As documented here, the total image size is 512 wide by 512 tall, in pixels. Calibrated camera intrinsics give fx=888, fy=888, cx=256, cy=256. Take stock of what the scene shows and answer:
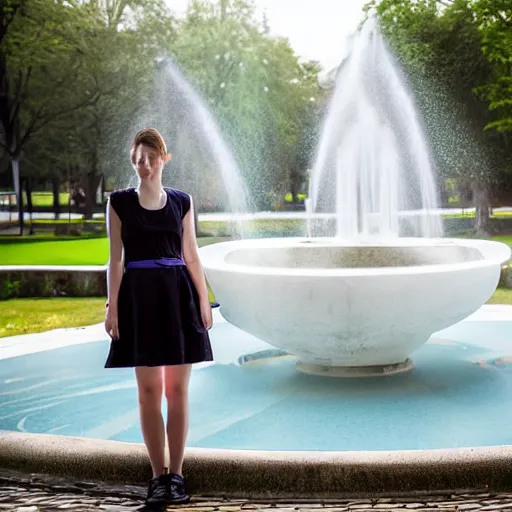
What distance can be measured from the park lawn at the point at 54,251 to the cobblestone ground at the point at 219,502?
506 inches

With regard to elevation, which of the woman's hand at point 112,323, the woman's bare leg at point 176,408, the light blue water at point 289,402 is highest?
the woman's hand at point 112,323

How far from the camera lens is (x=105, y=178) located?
20719 mm

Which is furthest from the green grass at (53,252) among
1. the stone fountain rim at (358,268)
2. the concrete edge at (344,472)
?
the concrete edge at (344,472)

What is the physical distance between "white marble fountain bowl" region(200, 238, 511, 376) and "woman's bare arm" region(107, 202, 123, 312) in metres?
1.31

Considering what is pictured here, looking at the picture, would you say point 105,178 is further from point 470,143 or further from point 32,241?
point 470,143

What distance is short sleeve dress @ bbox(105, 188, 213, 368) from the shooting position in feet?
8.29

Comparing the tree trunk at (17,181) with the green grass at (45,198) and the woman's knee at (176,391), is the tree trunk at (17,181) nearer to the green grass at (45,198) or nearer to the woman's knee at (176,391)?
the green grass at (45,198)

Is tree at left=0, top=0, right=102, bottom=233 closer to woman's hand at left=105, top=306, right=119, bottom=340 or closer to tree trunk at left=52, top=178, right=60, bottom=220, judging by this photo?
tree trunk at left=52, top=178, right=60, bottom=220

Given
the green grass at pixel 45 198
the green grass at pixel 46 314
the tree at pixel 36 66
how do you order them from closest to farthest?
the green grass at pixel 46 314, the tree at pixel 36 66, the green grass at pixel 45 198

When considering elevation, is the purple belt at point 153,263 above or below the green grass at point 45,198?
below

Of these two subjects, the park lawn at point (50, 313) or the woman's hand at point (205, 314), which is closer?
the woman's hand at point (205, 314)

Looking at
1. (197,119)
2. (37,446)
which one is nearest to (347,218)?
(37,446)

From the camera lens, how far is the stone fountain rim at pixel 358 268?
12.3 feet

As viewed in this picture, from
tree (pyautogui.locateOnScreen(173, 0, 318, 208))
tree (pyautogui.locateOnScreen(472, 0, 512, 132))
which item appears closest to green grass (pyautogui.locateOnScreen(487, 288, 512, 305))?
tree (pyautogui.locateOnScreen(472, 0, 512, 132))
